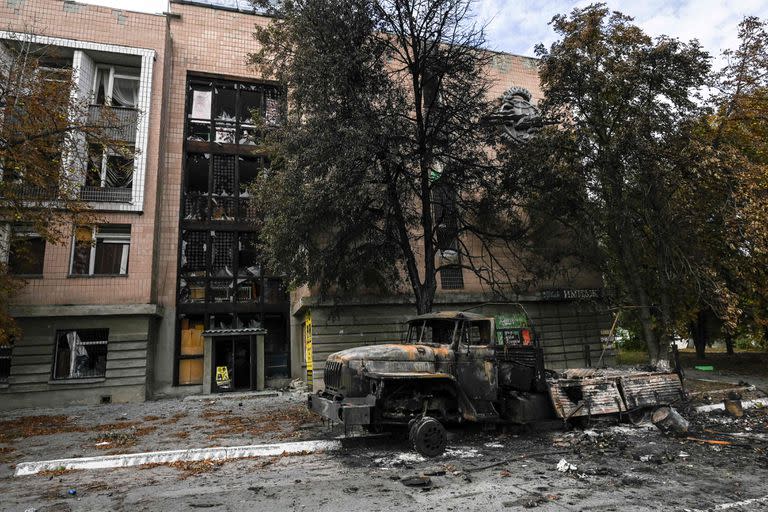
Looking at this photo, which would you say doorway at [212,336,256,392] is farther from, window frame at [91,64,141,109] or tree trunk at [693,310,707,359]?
tree trunk at [693,310,707,359]

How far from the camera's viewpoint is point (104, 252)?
1766 cm

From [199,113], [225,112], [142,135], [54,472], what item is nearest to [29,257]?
[142,135]

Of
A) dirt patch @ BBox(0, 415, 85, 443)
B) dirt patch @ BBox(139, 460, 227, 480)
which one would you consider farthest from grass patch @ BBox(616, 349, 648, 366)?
dirt patch @ BBox(0, 415, 85, 443)

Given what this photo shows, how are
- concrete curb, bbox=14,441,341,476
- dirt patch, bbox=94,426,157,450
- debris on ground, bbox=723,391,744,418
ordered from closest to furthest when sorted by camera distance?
concrete curb, bbox=14,441,341,476, dirt patch, bbox=94,426,157,450, debris on ground, bbox=723,391,744,418

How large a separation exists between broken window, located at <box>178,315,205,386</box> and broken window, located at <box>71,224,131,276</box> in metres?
3.52

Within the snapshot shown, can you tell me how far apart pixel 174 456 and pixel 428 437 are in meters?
4.19

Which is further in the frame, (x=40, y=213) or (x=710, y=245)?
(x=710, y=245)

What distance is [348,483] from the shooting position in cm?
593

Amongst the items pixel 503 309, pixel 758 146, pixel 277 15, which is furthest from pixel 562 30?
pixel 503 309

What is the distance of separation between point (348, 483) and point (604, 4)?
1572 cm

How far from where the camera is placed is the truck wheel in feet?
23.5

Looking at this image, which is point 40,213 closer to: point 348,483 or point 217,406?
point 217,406

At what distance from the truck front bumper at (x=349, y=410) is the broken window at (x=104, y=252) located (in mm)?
13516

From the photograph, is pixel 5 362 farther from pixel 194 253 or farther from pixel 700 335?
pixel 700 335
